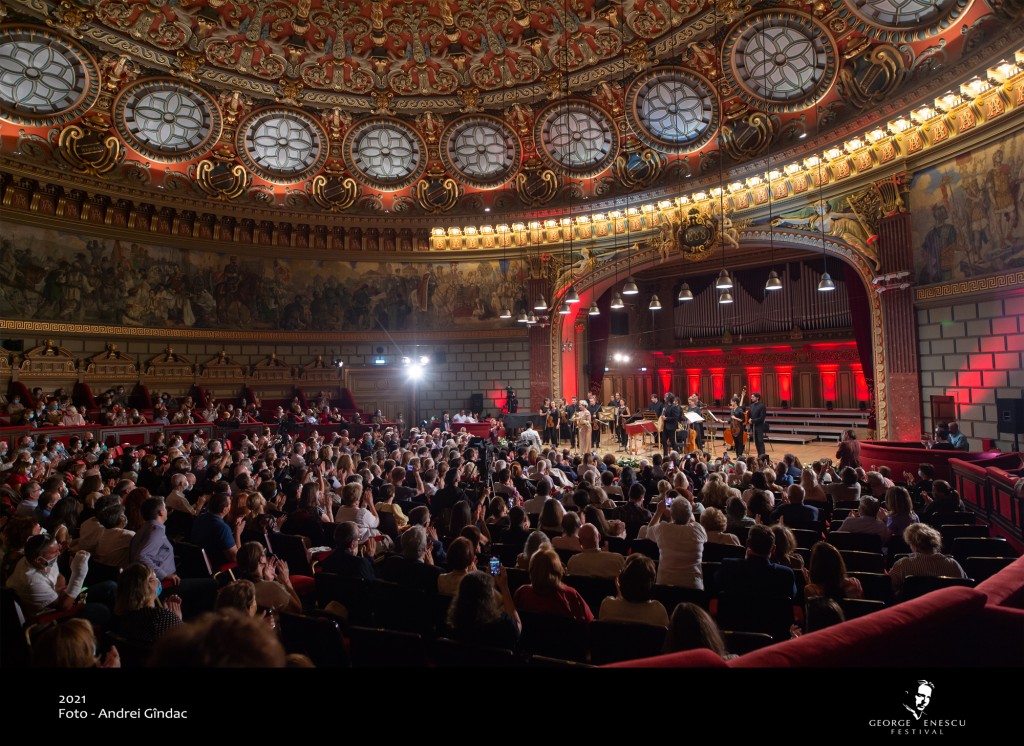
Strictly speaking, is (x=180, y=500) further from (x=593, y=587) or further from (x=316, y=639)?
(x=593, y=587)

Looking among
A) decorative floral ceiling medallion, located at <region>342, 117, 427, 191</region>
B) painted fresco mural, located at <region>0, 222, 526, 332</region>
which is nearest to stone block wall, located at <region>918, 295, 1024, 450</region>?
Answer: painted fresco mural, located at <region>0, 222, 526, 332</region>

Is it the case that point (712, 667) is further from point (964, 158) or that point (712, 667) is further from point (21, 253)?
point (21, 253)

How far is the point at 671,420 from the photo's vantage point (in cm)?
1570

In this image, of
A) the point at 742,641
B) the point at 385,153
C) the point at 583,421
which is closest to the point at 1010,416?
the point at 583,421

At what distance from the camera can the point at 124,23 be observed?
16.2 m

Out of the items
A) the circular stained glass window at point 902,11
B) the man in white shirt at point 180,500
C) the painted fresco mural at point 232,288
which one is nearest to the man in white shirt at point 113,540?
the man in white shirt at point 180,500

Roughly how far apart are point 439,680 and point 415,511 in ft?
12.6

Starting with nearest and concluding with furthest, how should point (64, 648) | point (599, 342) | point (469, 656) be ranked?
point (64, 648)
point (469, 656)
point (599, 342)

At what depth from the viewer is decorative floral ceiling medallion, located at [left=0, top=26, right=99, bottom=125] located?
15172mm

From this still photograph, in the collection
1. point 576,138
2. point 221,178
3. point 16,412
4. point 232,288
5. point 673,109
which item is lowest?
point 16,412

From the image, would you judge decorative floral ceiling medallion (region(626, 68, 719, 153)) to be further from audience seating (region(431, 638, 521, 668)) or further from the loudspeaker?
audience seating (region(431, 638, 521, 668))

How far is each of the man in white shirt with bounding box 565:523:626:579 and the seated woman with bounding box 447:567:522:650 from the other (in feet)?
4.96

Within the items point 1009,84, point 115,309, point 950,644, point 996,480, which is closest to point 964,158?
point 1009,84

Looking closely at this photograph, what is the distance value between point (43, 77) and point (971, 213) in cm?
2392
